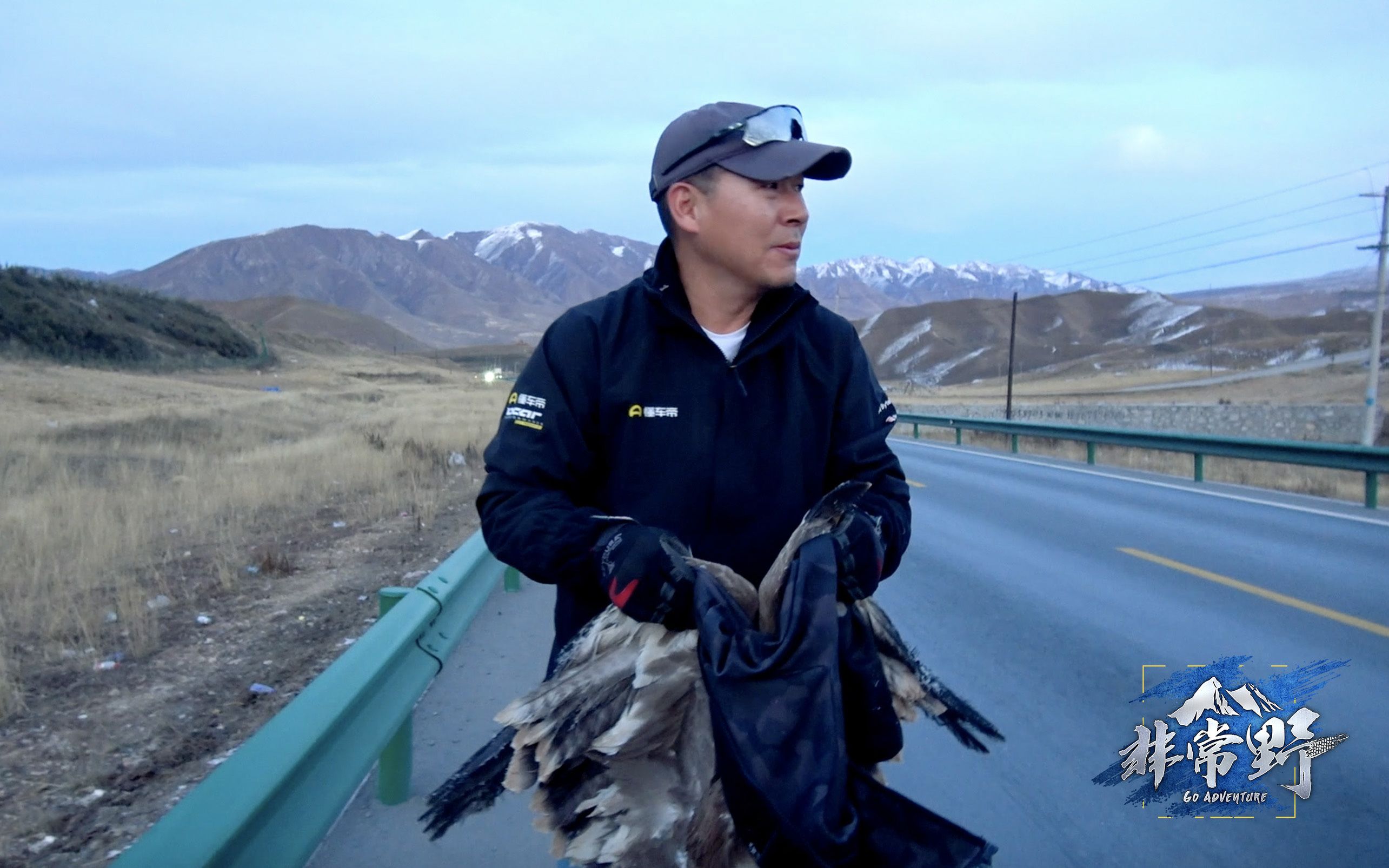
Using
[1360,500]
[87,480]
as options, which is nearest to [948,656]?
[87,480]

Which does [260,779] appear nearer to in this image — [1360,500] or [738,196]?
[738,196]

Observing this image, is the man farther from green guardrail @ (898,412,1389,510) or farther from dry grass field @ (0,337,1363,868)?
green guardrail @ (898,412,1389,510)

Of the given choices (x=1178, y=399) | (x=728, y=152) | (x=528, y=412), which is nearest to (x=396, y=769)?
(x=528, y=412)

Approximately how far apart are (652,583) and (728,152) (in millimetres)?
951

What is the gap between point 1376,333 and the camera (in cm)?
4038

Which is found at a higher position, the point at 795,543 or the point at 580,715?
the point at 795,543

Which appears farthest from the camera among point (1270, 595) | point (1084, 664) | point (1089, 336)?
point (1089, 336)

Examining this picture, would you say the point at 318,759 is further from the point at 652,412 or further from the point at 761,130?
the point at 761,130

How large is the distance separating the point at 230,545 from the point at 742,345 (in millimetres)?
7759

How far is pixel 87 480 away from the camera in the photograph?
11641 millimetres

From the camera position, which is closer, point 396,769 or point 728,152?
point 728,152

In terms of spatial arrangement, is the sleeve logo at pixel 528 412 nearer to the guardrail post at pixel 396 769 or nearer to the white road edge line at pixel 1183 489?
the guardrail post at pixel 396 769

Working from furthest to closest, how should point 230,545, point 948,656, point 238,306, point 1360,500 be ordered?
point 238,306 → point 1360,500 → point 230,545 → point 948,656

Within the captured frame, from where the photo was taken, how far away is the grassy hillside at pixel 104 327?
40.8m
